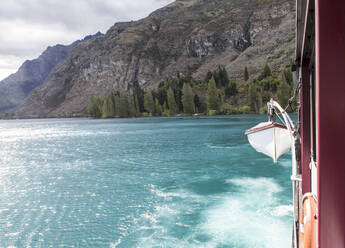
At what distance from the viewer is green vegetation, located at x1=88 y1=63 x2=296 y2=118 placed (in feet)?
340

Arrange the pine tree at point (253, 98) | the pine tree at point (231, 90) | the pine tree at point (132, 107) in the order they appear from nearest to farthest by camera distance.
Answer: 1. the pine tree at point (253, 98)
2. the pine tree at point (231, 90)
3. the pine tree at point (132, 107)

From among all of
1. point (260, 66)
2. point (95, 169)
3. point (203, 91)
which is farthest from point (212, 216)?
point (260, 66)

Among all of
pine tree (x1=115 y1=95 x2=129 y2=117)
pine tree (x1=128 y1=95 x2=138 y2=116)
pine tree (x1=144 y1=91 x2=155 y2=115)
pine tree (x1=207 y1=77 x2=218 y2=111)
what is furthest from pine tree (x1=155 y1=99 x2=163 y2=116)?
pine tree (x1=207 y1=77 x2=218 y2=111)

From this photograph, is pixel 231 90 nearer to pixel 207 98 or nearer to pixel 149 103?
pixel 207 98

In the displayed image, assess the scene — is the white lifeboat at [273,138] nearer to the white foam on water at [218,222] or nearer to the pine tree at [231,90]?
the white foam on water at [218,222]

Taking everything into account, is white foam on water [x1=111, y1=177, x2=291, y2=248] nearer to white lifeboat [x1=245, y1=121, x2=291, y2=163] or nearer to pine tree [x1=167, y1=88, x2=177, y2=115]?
white lifeboat [x1=245, y1=121, x2=291, y2=163]

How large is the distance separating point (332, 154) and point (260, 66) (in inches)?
5864

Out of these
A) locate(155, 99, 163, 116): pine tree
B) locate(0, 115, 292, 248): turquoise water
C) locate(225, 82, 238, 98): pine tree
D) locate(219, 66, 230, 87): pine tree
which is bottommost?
locate(0, 115, 292, 248): turquoise water

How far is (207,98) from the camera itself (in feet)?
375

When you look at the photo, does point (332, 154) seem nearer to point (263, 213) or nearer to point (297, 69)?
point (297, 69)

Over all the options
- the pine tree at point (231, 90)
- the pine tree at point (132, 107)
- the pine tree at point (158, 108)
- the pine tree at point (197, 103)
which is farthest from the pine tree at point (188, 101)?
the pine tree at point (132, 107)

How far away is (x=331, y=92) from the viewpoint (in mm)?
1409

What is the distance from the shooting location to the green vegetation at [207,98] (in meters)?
104

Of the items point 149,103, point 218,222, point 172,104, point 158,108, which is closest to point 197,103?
point 172,104
